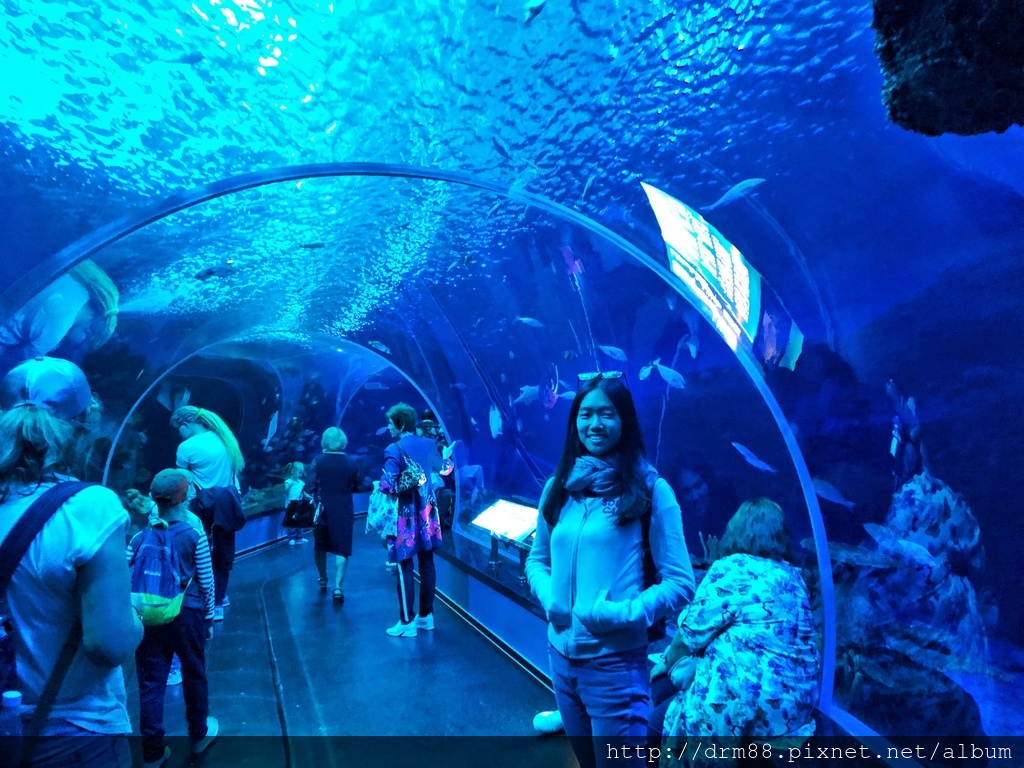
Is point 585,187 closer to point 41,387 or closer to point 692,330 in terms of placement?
point 692,330

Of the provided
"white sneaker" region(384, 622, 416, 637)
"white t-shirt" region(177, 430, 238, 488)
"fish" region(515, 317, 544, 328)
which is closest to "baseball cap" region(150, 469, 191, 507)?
"white t-shirt" region(177, 430, 238, 488)

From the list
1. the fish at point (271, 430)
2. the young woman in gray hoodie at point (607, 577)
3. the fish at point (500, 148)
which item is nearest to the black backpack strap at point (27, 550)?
the young woman in gray hoodie at point (607, 577)

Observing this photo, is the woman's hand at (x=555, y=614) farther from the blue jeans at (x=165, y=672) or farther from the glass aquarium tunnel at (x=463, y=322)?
the blue jeans at (x=165, y=672)

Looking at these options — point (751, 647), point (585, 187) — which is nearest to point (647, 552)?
point (751, 647)

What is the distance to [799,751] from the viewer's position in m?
2.46

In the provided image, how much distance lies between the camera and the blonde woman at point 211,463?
207 inches

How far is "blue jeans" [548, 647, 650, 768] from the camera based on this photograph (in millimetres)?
2141

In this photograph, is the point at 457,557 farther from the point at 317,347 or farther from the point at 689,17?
the point at 317,347

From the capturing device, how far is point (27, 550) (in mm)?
1660

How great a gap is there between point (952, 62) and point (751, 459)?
3.89 meters

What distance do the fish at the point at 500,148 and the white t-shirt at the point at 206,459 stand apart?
3444mm

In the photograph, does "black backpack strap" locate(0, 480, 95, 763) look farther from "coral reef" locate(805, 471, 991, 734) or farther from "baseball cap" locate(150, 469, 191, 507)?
"coral reef" locate(805, 471, 991, 734)

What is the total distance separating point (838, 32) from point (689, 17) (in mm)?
783

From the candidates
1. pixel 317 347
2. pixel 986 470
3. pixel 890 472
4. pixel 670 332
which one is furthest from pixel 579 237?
pixel 317 347
